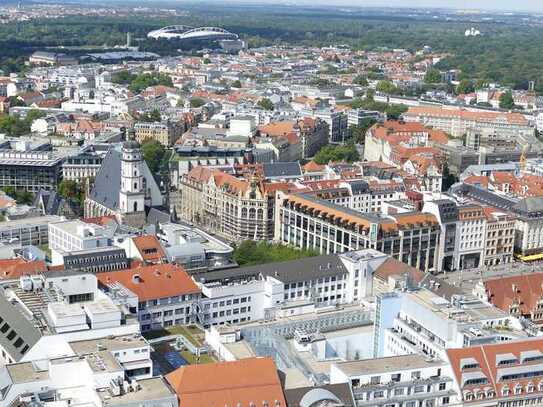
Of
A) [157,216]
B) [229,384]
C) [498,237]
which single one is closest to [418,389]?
[229,384]

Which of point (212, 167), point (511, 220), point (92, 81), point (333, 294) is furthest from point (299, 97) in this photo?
point (333, 294)

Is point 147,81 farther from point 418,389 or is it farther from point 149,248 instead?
point 418,389

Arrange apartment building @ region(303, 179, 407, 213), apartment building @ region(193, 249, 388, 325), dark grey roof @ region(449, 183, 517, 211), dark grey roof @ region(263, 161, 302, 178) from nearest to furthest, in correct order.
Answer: apartment building @ region(193, 249, 388, 325)
apartment building @ region(303, 179, 407, 213)
dark grey roof @ region(449, 183, 517, 211)
dark grey roof @ region(263, 161, 302, 178)

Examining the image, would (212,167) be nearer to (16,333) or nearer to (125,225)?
(125,225)

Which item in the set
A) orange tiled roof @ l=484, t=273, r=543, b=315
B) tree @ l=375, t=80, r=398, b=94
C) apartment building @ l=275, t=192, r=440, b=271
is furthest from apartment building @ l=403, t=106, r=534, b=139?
orange tiled roof @ l=484, t=273, r=543, b=315

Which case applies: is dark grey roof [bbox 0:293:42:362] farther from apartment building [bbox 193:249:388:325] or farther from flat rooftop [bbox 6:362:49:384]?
apartment building [bbox 193:249:388:325]
